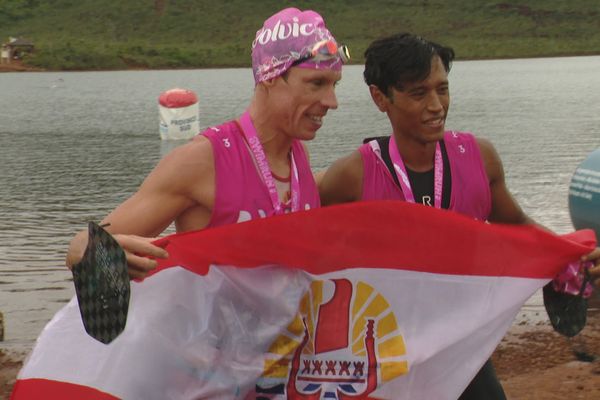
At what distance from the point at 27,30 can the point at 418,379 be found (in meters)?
134

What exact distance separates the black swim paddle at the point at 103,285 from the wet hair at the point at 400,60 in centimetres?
149

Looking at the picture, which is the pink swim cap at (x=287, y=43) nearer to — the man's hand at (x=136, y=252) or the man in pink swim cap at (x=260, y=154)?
the man in pink swim cap at (x=260, y=154)

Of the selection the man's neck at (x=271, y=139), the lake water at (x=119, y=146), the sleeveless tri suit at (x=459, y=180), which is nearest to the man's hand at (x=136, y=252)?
the man's neck at (x=271, y=139)

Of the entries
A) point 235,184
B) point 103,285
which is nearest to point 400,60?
point 235,184

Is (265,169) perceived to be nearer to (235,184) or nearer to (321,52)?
(235,184)

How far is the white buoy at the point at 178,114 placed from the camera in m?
29.5

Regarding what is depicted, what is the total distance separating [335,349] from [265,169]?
0.61 m

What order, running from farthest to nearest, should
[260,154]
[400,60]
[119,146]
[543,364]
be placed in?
[119,146] < [543,364] < [400,60] < [260,154]

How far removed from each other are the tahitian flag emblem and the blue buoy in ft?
25.3

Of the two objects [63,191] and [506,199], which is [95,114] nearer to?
[63,191]

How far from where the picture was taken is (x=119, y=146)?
31.7m

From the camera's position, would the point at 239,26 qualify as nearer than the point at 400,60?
No

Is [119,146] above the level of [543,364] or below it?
below

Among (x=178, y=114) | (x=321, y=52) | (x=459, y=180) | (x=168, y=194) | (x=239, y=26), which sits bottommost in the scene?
(x=239, y=26)
